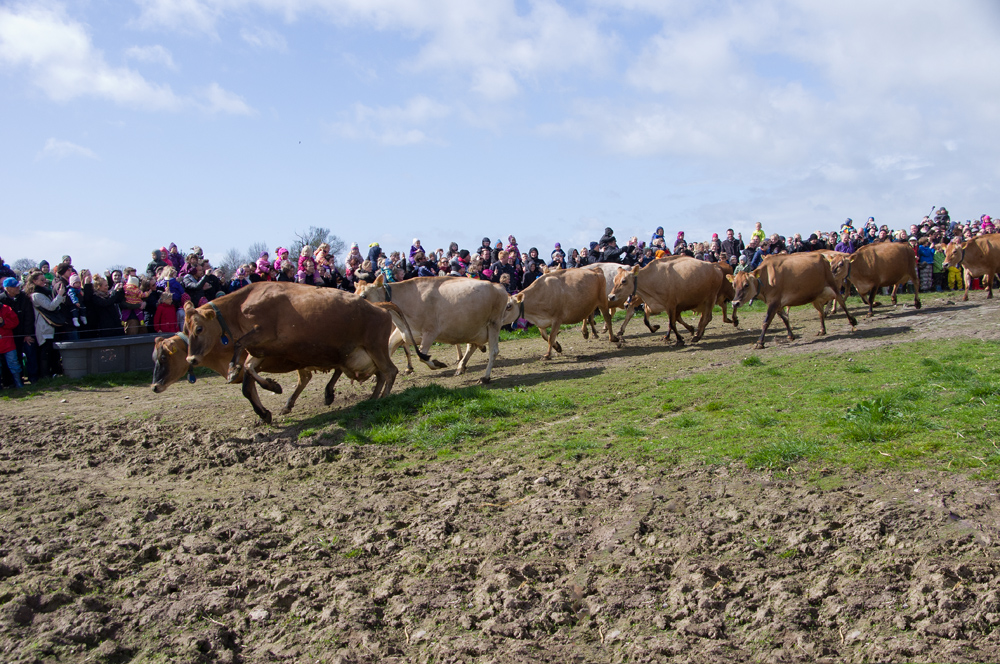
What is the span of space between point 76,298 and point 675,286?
1189 centimetres

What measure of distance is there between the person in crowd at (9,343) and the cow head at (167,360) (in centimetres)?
582

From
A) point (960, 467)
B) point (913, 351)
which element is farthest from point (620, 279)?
point (960, 467)

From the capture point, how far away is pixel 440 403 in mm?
9859

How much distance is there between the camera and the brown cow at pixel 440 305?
1302cm

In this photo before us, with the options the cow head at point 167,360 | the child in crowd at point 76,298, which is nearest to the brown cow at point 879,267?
the cow head at point 167,360

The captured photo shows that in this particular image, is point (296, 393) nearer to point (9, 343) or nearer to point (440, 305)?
point (440, 305)

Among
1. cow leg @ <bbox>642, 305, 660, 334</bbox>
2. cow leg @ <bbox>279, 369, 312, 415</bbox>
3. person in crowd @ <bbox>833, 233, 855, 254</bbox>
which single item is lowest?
cow leg @ <bbox>279, 369, 312, 415</bbox>

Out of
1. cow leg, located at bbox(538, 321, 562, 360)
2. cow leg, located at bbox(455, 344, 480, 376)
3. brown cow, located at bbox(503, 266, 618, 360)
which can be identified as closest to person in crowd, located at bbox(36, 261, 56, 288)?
cow leg, located at bbox(455, 344, 480, 376)

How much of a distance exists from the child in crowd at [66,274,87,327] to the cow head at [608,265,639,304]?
10.6m

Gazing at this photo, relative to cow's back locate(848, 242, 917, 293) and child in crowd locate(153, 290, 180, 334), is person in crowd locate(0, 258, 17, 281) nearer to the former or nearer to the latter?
child in crowd locate(153, 290, 180, 334)

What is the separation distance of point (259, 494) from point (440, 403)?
10.5 ft

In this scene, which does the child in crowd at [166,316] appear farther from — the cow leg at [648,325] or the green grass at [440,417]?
the cow leg at [648,325]

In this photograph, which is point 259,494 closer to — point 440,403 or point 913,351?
point 440,403

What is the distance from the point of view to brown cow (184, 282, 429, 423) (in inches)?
386
